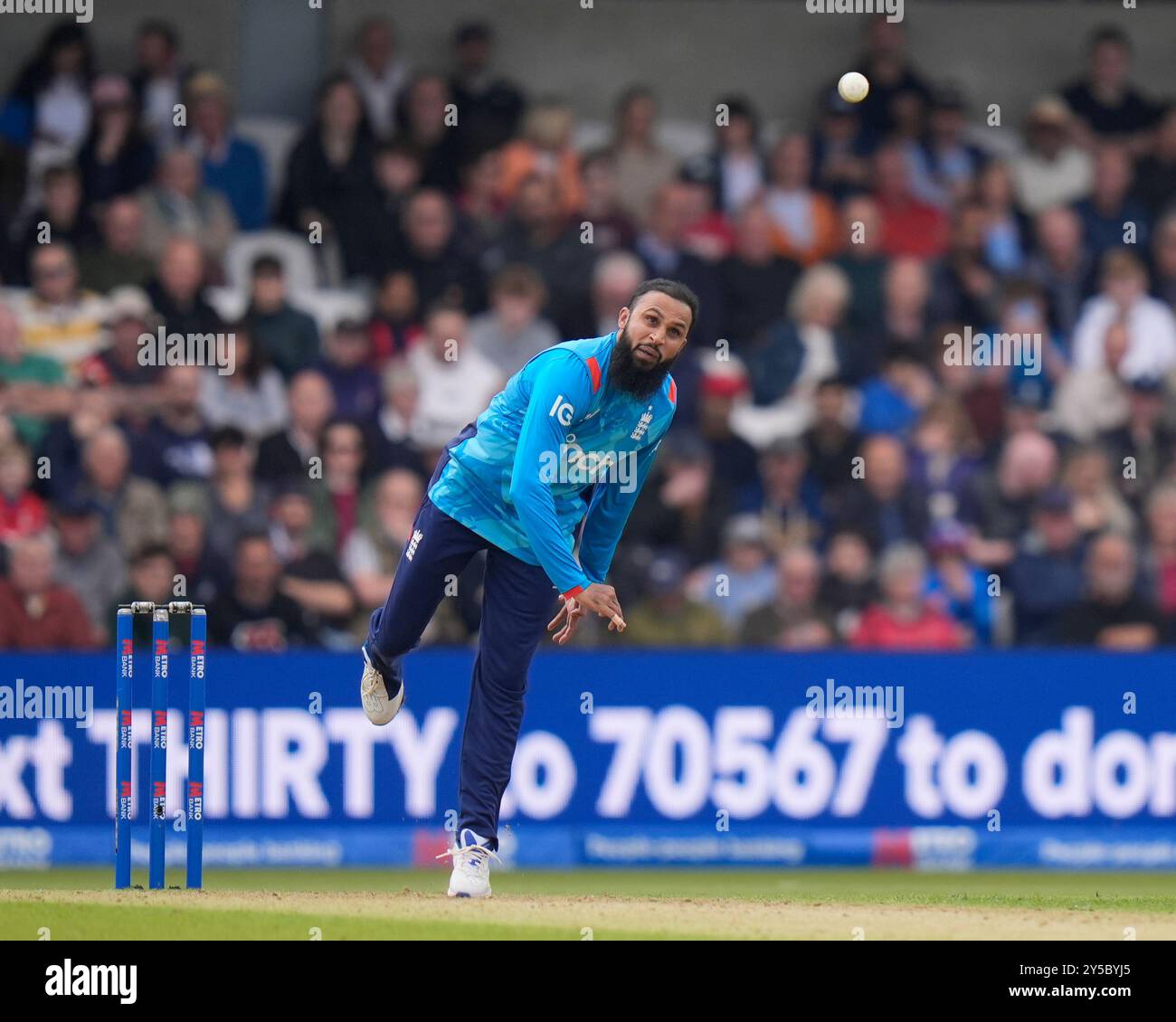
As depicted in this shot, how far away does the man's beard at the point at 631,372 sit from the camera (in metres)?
8.66

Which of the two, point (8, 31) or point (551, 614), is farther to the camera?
point (8, 31)

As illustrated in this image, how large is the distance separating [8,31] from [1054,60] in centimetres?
819

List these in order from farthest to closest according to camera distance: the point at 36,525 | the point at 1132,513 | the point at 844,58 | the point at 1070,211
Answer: the point at 844,58 < the point at 1070,211 < the point at 1132,513 < the point at 36,525

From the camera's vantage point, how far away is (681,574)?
13758 mm

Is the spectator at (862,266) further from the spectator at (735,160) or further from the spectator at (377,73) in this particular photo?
the spectator at (377,73)

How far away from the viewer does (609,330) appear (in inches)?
589

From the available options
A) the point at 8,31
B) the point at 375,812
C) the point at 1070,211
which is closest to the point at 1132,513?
the point at 1070,211

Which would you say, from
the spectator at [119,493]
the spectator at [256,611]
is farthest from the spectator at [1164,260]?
the spectator at [119,493]

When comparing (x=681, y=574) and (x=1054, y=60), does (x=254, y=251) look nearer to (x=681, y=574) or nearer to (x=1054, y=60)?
(x=681, y=574)

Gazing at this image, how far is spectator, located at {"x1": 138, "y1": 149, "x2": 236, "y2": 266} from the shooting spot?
1516cm

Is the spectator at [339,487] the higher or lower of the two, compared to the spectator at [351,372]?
lower

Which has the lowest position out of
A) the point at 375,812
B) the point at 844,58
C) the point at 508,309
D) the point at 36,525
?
the point at 375,812

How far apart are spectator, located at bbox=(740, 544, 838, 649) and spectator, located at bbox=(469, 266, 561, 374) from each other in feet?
7.56

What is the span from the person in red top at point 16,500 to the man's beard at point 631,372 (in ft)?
19.5
